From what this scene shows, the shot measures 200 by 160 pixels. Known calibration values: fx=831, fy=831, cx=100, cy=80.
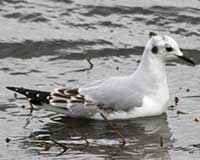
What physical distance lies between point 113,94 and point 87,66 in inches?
79.3

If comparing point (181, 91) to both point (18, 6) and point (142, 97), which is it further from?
point (18, 6)

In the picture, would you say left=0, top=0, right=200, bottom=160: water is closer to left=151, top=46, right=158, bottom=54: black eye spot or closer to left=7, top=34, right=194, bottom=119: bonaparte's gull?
left=7, top=34, right=194, bottom=119: bonaparte's gull

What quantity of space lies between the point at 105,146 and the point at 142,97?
1.14 m

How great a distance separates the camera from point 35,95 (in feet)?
27.9

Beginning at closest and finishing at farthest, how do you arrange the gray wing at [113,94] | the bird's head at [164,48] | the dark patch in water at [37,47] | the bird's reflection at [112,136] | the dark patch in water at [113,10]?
1. the bird's reflection at [112,136]
2. the gray wing at [113,94]
3. the bird's head at [164,48]
4. the dark patch in water at [37,47]
5. the dark patch in water at [113,10]

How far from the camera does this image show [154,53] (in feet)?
29.4

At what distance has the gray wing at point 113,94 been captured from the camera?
8.42 meters

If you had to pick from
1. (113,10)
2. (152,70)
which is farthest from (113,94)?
(113,10)

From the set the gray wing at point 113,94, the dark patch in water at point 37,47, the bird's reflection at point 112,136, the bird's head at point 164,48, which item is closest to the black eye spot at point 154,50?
the bird's head at point 164,48

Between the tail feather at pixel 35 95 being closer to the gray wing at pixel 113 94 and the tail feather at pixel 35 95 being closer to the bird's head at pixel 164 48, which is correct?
the gray wing at pixel 113 94

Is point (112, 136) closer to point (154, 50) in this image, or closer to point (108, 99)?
point (108, 99)

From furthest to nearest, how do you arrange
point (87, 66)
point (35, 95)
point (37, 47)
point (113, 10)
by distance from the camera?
point (113, 10) < point (37, 47) < point (87, 66) < point (35, 95)

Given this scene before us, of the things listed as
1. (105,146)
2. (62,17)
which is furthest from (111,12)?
(105,146)

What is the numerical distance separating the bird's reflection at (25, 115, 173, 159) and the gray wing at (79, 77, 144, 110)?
192mm
